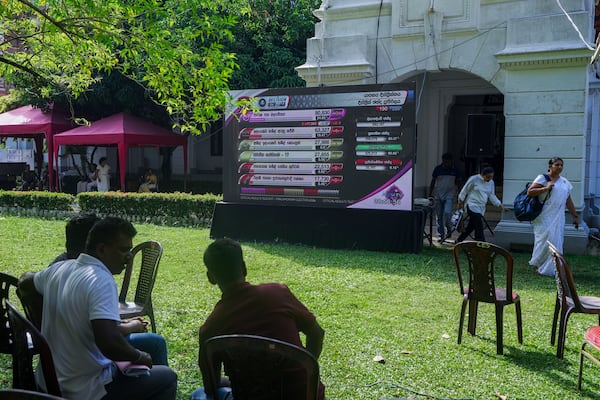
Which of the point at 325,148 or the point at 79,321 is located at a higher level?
the point at 325,148

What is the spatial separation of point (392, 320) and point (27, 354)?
4.07m

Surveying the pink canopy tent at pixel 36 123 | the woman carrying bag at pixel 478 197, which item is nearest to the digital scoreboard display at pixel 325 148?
the woman carrying bag at pixel 478 197

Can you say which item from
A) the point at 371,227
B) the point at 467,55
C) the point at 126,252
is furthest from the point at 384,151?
the point at 126,252

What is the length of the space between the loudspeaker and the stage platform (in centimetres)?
263

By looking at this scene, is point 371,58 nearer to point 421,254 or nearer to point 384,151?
point 384,151

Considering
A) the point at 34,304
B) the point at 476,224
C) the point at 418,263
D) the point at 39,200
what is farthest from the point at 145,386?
the point at 39,200

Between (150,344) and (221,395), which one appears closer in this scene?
(221,395)

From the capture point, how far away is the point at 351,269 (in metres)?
8.78

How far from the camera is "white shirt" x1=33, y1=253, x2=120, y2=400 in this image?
8.82 ft

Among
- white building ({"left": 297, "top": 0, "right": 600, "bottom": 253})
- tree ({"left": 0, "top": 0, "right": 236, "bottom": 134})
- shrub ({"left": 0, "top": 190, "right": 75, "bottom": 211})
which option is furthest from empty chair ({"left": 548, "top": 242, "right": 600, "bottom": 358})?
shrub ({"left": 0, "top": 190, "right": 75, "bottom": 211})

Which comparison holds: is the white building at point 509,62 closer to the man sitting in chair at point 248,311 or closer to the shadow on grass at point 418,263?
the shadow on grass at point 418,263

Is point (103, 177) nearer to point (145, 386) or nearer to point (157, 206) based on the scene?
point (157, 206)

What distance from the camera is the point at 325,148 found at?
10812 mm

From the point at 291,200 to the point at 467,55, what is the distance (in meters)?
4.78
